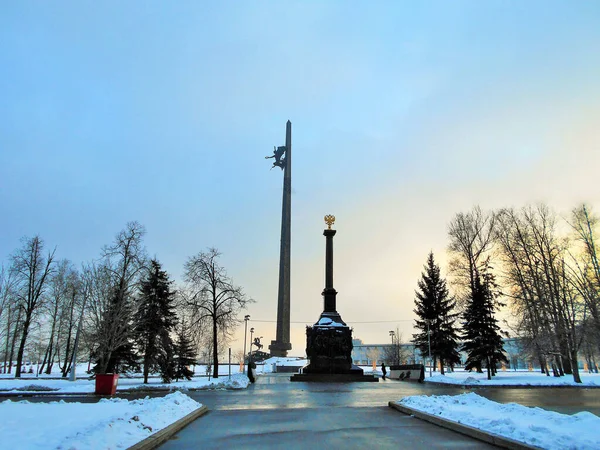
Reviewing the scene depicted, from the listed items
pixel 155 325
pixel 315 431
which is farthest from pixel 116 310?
pixel 315 431

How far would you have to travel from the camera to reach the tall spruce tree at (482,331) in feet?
109

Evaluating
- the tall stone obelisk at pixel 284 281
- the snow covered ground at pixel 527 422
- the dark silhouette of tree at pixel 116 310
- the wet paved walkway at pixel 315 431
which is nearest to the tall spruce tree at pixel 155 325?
the dark silhouette of tree at pixel 116 310

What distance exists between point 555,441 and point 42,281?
41.1 metres

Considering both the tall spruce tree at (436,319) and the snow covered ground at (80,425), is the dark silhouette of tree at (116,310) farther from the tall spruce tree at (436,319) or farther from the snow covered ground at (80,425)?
the tall spruce tree at (436,319)

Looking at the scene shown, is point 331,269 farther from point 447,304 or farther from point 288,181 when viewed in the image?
point 288,181

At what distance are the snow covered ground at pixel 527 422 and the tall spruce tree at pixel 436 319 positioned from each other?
2958 cm

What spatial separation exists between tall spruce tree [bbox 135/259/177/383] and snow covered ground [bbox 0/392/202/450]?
51.9ft

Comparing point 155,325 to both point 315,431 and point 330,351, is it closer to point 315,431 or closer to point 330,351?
point 330,351

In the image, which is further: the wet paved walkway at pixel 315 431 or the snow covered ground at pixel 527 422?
the wet paved walkway at pixel 315 431

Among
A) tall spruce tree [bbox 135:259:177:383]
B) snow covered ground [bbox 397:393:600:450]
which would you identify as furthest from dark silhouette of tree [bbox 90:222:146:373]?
snow covered ground [bbox 397:393:600:450]

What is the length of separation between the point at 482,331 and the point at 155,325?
82.0ft

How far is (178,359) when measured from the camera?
2919cm

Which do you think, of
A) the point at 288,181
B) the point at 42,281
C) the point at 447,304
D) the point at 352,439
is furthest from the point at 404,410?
the point at 288,181

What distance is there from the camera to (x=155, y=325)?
90.0 ft
